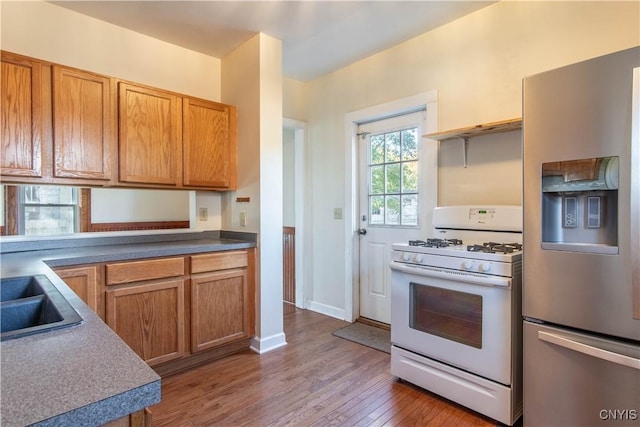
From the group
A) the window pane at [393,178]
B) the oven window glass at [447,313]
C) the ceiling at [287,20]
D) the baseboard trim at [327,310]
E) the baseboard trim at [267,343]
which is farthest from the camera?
the baseboard trim at [327,310]

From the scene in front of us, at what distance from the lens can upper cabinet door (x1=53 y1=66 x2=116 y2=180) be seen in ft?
6.99

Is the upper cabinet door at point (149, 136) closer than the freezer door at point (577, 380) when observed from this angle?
No

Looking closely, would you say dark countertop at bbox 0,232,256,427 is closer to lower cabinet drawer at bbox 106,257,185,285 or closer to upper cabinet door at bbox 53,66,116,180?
lower cabinet drawer at bbox 106,257,185,285

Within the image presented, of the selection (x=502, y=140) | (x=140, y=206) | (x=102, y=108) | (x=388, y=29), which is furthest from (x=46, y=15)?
(x=502, y=140)

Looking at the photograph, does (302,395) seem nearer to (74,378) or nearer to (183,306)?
(183,306)

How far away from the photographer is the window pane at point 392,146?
10.2 ft

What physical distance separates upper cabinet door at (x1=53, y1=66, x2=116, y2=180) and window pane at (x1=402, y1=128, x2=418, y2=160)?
230cm

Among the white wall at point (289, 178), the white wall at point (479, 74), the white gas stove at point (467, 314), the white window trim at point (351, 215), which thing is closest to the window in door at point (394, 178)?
the white window trim at point (351, 215)

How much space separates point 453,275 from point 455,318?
27 cm

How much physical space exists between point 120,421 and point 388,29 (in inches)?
117

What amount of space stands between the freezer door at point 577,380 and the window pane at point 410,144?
5.57ft

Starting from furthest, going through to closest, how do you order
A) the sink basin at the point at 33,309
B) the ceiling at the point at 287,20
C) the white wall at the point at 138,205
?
the white wall at the point at 138,205, the ceiling at the point at 287,20, the sink basin at the point at 33,309

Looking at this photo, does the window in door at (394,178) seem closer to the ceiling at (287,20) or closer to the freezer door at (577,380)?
the ceiling at (287,20)

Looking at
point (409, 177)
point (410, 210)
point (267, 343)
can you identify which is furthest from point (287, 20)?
point (267, 343)
